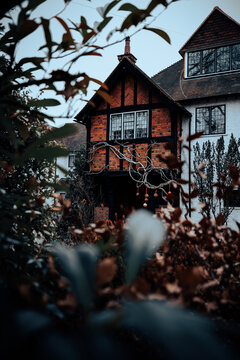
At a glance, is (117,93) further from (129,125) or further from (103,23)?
(103,23)

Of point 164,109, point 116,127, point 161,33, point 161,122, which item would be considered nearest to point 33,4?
point 161,33

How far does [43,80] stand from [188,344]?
41.7 inches

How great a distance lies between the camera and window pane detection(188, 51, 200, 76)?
12198 millimetres

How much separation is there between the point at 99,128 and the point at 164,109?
3.12 metres

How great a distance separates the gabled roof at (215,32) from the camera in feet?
37.7

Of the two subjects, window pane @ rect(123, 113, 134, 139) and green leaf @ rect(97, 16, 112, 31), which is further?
window pane @ rect(123, 113, 134, 139)

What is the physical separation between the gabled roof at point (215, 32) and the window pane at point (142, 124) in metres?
3.48

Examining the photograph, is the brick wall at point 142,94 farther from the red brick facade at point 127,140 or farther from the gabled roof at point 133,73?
the gabled roof at point 133,73

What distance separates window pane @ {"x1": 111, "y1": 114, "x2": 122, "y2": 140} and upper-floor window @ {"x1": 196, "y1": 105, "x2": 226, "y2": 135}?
3.37 meters

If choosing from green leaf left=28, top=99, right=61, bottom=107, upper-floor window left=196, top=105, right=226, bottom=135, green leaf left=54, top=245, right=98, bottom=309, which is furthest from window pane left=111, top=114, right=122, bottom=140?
green leaf left=54, top=245, right=98, bottom=309

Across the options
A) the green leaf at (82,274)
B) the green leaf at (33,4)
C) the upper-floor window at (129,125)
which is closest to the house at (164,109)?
the upper-floor window at (129,125)

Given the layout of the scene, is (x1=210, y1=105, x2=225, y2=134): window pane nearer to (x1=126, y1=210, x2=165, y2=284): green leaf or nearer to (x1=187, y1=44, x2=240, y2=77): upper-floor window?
(x1=187, y1=44, x2=240, y2=77): upper-floor window

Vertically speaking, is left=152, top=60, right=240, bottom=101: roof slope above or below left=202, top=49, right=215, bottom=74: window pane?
below

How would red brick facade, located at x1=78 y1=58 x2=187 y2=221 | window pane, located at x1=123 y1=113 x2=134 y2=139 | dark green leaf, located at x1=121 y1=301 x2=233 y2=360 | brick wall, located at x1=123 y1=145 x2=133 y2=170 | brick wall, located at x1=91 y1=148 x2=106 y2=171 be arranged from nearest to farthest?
dark green leaf, located at x1=121 y1=301 x2=233 y2=360 → red brick facade, located at x1=78 y1=58 x2=187 y2=221 → brick wall, located at x1=123 y1=145 x2=133 y2=170 → window pane, located at x1=123 y1=113 x2=134 y2=139 → brick wall, located at x1=91 y1=148 x2=106 y2=171
